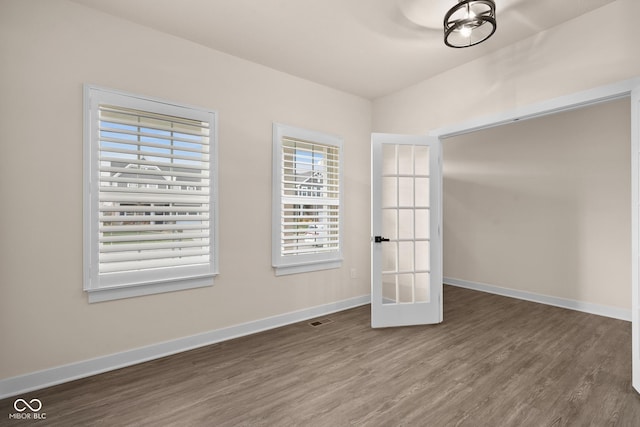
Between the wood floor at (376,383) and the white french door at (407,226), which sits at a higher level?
the white french door at (407,226)

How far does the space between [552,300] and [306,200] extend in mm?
3651

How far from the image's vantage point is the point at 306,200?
3.69 m

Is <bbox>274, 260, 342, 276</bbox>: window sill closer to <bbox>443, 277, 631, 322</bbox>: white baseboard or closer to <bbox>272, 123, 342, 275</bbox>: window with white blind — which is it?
<bbox>272, 123, 342, 275</bbox>: window with white blind

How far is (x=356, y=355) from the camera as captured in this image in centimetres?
275

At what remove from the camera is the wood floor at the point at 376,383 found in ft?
6.29

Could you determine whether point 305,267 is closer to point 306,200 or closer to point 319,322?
point 319,322

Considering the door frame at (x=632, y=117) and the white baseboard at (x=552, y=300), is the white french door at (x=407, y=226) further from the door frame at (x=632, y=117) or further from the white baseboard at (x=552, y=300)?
the white baseboard at (x=552, y=300)

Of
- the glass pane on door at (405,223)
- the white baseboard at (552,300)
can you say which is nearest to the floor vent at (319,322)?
the glass pane on door at (405,223)

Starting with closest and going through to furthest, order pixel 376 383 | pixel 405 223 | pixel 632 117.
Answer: pixel 632 117 → pixel 376 383 → pixel 405 223

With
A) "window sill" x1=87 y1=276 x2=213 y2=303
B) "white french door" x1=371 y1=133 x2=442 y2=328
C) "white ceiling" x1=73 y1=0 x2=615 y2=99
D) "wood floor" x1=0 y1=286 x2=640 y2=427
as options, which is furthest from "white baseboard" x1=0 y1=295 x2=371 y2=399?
"white ceiling" x1=73 y1=0 x2=615 y2=99

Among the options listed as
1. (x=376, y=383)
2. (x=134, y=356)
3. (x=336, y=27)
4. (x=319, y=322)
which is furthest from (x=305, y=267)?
(x=336, y=27)

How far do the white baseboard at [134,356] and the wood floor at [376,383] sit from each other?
75mm

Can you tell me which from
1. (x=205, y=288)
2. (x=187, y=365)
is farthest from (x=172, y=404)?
(x=205, y=288)

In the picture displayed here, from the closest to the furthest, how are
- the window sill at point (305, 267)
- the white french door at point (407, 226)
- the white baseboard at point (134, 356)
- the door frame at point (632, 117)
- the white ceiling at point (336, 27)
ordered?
the door frame at point (632, 117), the white baseboard at point (134, 356), the white ceiling at point (336, 27), the white french door at point (407, 226), the window sill at point (305, 267)
